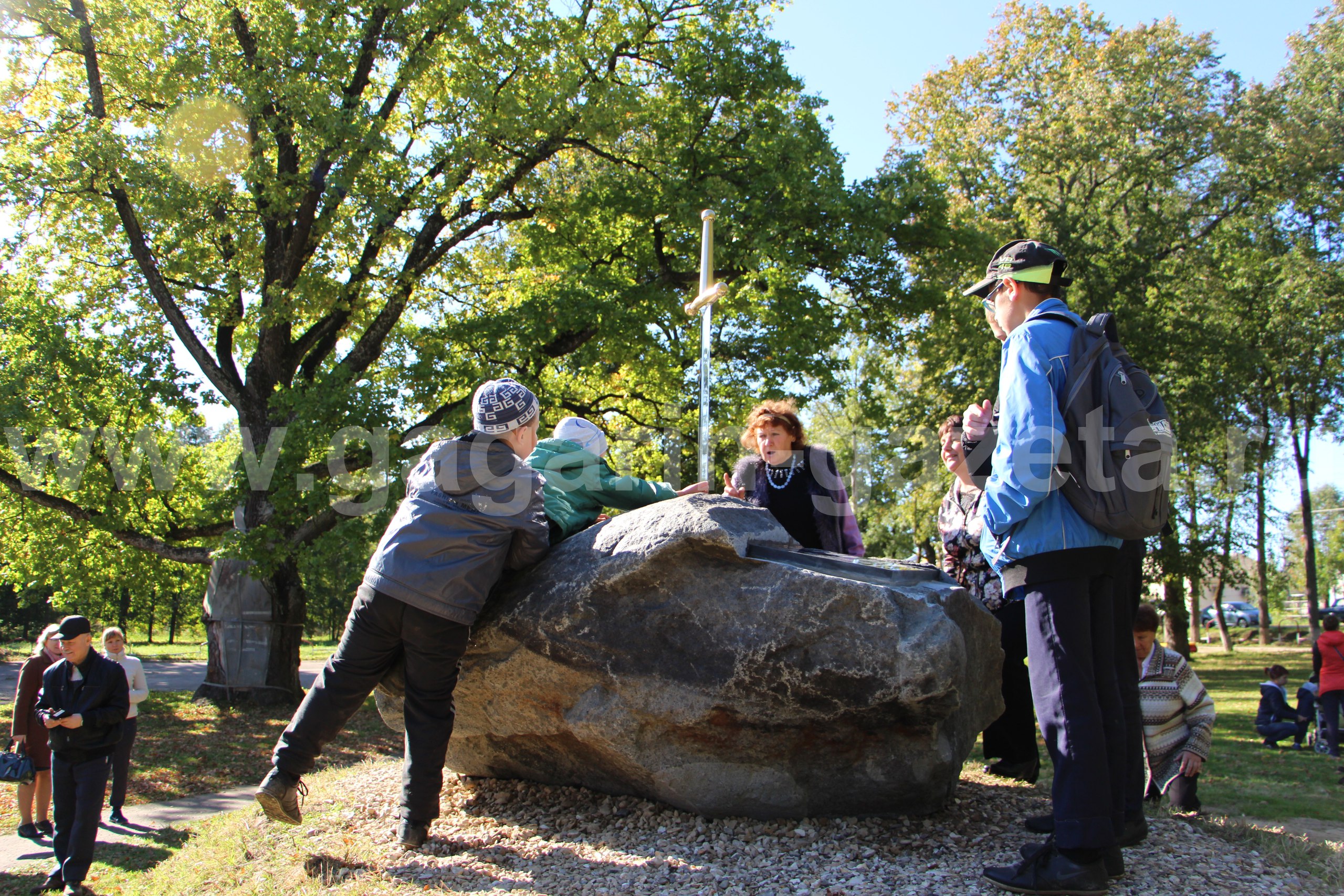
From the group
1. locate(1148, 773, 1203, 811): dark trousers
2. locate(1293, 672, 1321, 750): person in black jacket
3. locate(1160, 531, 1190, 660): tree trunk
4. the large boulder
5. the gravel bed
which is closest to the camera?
the gravel bed

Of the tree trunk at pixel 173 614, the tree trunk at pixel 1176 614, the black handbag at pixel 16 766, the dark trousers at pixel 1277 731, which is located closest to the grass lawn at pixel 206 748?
the black handbag at pixel 16 766

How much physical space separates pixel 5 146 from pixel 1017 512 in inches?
627

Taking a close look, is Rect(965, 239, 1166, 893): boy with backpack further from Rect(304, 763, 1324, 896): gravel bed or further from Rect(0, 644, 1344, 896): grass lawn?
Rect(0, 644, 1344, 896): grass lawn

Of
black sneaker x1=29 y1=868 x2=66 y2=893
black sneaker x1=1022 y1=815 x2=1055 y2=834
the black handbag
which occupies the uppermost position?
black sneaker x1=1022 y1=815 x2=1055 y2=834

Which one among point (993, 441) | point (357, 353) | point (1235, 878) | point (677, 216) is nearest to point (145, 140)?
point (357, 353)

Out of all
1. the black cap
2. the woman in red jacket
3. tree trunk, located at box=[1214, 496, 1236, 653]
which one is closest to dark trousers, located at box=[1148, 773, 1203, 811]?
the black cap

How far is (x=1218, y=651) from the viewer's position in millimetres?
32688

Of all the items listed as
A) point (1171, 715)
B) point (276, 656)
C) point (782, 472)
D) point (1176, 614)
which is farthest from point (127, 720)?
point (1176, 614)

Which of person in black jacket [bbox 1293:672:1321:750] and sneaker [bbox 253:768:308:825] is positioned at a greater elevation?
sneaker [bbox 253:768:308:825]

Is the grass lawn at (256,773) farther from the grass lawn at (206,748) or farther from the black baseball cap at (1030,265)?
the black baseball cap at (1030,265)

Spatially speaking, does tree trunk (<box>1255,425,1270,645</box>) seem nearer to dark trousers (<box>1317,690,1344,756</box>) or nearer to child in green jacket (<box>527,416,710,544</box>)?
dark trousers (<box>1317,690,1344,756</box>)

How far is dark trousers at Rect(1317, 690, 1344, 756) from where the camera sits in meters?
10.4

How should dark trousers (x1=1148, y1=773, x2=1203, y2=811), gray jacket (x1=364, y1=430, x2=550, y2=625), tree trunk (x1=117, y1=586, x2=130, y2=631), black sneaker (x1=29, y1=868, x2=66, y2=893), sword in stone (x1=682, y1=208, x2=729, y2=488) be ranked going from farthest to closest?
tree trunk (x1=117, y1=586, x2=130, y2=631)
sword in stone (x1=682, y1=208, x2=729, y2=488)
black sneaker (x1=29, y1=868, x2=66, y2=893)
dark trousers (x1=1148, y1=773, x2=1203, y2=811)
gray jacket (x1=364, y1=430, x2=550, y2=625)

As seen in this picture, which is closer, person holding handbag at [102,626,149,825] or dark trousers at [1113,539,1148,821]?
dark trousers at [1113,539,1148,821]
